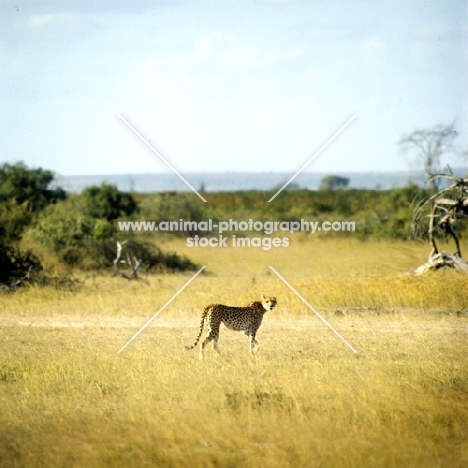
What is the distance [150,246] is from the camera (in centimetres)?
2005

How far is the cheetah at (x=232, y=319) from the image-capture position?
957 centimetres

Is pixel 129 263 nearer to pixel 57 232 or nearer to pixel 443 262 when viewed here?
pixel 57 232

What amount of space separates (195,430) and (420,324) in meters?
5.94

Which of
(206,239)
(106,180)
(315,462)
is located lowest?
(315,462)

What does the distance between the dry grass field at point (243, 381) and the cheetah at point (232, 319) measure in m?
0.21

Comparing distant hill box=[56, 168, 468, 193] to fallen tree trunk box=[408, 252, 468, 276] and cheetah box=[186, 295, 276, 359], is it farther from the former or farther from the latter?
cheetah box=[186, 295, 276, 359]

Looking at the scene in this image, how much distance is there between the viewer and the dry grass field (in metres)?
6.66

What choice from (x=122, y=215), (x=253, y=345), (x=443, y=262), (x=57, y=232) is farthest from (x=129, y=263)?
(x=253, y=345)

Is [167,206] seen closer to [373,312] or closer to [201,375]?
[373,312]

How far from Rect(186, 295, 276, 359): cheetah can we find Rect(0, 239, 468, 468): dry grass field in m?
0.21

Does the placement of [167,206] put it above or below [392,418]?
above

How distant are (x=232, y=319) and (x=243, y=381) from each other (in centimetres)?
139

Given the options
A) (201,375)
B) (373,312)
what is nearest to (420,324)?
(373,312)

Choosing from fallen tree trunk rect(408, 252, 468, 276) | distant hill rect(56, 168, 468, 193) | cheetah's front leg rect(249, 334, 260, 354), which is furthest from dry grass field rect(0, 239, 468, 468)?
distant hill rect(56, 168, 468, 193)
